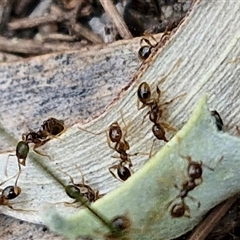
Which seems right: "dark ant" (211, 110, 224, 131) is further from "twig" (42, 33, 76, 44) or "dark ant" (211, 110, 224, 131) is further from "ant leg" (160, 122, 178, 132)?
"twig" (42, 33, 76, 44)

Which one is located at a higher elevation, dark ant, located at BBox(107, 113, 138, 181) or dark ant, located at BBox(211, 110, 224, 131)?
dark ant, located at BBox(211, 110, 224, 131)

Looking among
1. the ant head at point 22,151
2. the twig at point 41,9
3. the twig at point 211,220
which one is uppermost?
the twig at point 41,9

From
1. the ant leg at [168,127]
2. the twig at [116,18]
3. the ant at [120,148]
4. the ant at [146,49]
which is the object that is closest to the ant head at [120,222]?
the ant at [120,148]

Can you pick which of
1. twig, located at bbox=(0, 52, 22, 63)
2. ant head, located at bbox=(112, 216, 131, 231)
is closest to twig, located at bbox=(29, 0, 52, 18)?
twig, located at bbox=(0, 52, 22, 63)

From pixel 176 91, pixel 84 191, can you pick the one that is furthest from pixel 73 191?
pixel 176 91

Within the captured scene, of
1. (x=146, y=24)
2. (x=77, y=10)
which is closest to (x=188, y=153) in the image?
(x=146, y=24)

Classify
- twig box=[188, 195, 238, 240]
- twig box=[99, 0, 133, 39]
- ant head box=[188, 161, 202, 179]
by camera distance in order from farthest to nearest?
twig box=[99, 0, 133, 39]
twig box=[188, 195, 238, 240]
ant head box=[188, 161, 202, 179]

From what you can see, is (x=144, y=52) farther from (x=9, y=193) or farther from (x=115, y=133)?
(x=9, y=193)

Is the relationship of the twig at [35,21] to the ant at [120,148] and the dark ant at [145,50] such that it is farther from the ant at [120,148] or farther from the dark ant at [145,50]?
the ant at [120,148]
